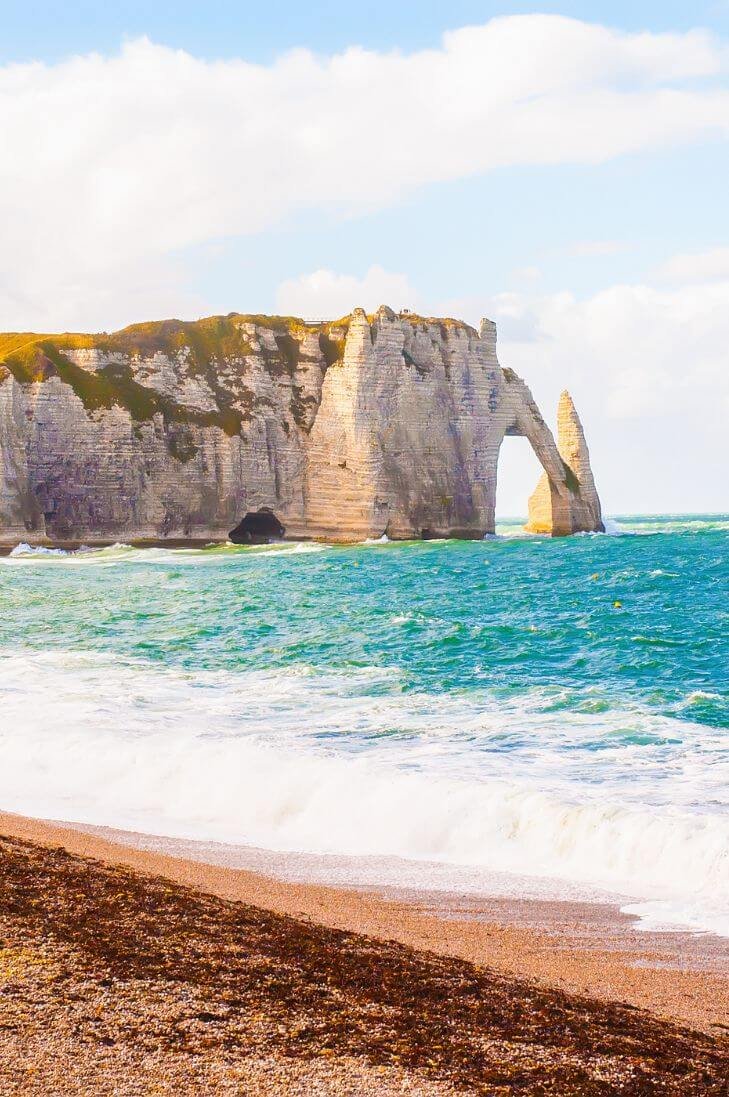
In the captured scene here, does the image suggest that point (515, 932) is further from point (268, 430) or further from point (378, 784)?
point (268, 430)

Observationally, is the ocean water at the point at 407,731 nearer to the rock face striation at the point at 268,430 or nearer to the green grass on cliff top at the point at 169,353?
the rock face striation at the point at 268,430

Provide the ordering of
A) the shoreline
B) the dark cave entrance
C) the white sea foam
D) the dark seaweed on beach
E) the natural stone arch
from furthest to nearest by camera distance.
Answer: the natural stone arch → the dark cave entrance → the white sea foam → the shoreline → the dark seaweed on beach

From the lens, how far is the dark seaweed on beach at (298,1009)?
20.6ft

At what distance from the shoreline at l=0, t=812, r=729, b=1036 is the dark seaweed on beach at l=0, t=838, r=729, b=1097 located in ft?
1.54

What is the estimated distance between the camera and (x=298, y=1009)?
7.05 metres

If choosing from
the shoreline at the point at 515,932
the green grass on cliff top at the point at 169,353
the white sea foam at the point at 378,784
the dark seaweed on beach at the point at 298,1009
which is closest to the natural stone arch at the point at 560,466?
the green grass on cliff top at the point at 169,353

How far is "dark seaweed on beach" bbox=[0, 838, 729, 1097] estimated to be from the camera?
629 cm

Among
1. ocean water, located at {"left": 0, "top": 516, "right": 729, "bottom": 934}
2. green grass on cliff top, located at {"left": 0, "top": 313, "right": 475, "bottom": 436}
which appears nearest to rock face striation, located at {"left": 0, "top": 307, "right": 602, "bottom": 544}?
green grass on cliff top, located at {"left": 0, "top": 313, "right": 475, "bottom": 436}

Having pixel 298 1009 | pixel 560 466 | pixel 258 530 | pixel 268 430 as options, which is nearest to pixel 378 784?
pixel 298 1009

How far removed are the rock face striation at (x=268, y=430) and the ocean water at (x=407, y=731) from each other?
58058mm

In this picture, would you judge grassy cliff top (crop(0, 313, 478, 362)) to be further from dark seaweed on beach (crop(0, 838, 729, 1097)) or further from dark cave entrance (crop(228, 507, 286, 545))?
dark seaweed on beach (crop(0, 838, 729, 1097))

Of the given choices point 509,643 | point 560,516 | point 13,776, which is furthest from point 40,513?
point 13,776

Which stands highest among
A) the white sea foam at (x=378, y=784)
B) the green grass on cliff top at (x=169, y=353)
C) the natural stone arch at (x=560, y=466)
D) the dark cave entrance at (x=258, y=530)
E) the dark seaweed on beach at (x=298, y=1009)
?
the green grass on cliff top at (x=169, y=353)

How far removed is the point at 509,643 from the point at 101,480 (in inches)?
2954
